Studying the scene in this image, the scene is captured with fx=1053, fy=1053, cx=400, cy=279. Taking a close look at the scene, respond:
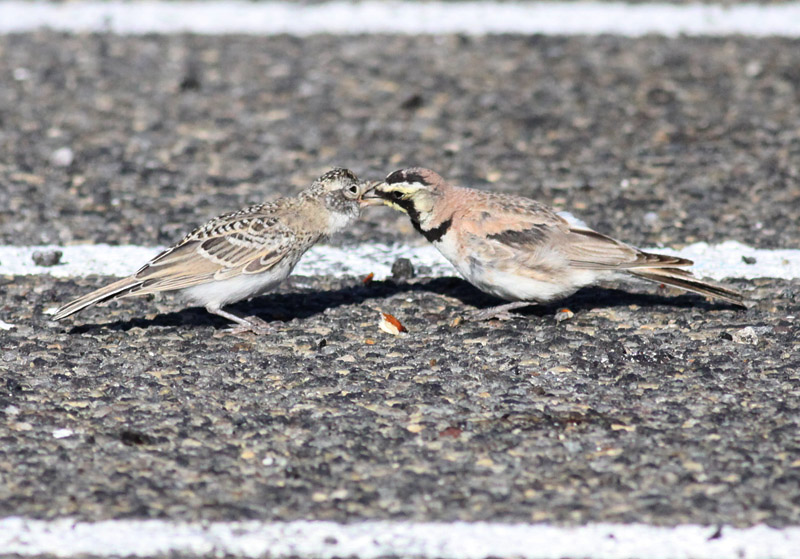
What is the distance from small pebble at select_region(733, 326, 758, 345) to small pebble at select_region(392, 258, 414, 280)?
1912 millimetres

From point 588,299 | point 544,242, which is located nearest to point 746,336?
point 588,299

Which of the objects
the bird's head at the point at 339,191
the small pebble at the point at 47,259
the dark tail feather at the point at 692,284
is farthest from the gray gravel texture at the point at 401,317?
the bird's head at the point at 339,191

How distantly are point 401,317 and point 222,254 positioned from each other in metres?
1.02

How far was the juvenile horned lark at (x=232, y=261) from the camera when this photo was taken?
18.1 feet

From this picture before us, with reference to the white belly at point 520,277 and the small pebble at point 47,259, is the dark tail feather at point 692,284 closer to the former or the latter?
the white belly at point 520,277

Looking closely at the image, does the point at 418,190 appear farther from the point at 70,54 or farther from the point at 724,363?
the point at 70,54

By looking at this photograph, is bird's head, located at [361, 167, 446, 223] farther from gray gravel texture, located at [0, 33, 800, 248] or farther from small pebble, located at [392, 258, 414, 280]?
gray gravel texture, located at [0, 33, 800, 248]

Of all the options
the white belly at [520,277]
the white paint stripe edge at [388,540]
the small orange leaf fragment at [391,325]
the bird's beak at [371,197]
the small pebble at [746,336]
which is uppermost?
the bird's beak at [371,197]

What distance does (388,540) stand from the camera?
3.57 m

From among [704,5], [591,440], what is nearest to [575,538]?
[591,440]

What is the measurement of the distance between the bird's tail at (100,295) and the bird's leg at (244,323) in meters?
0.43

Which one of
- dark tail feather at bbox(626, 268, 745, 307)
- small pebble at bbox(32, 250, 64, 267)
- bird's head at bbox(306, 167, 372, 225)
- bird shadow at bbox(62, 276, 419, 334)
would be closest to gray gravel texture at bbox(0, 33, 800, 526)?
bird shadow at bbox(62, 276, 419, 334)

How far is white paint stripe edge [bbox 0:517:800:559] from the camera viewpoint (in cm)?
349

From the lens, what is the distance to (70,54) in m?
A: 9.88
